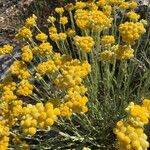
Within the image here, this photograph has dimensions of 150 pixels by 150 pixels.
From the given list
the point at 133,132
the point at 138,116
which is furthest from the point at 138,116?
the point at 133,132

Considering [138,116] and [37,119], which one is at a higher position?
[138,116]

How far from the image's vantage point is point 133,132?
2062 mm

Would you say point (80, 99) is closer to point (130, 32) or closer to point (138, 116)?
point (138, 116)

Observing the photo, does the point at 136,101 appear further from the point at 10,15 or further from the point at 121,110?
the point at 10,15

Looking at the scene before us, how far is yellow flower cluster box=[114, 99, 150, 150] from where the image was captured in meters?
2.04

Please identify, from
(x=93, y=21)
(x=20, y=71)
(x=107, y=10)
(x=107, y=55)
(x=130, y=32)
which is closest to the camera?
(x=130, y=32)

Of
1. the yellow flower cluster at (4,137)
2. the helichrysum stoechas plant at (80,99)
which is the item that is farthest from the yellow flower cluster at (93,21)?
the yellow flower cluster at (4,137)

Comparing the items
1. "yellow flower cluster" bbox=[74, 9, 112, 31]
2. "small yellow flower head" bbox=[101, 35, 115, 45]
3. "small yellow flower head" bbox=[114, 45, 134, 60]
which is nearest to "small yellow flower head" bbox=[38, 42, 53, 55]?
"yellow flower cluster" bbox=[74, 9, 112, 31]

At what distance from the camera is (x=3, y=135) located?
2596mm

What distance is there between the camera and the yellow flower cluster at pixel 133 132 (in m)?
2.04

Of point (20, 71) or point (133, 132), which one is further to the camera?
point (20, 71)

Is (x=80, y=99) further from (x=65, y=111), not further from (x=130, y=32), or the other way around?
(x=130, y=32)

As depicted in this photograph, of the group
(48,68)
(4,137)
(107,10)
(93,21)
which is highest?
(93,21)

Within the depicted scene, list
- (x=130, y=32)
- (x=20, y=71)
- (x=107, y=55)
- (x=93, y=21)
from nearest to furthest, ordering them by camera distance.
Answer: (x=130, y=32)
(x=107, y=55)
(x=93, y=21)
(x=20, y=71)
